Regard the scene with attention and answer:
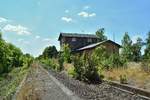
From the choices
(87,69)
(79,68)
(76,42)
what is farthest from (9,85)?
(76,42)

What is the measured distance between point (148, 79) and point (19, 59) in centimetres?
4699

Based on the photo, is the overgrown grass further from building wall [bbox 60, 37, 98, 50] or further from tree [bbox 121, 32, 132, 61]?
tree [bbox 121, 32, 132, 61]

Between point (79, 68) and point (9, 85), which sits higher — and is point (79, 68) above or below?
above

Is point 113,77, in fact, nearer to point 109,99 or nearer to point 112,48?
point 109,99

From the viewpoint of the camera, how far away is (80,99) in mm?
10266

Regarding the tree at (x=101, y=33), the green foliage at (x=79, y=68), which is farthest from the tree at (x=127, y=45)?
the green foliage at (x=79, y=68)

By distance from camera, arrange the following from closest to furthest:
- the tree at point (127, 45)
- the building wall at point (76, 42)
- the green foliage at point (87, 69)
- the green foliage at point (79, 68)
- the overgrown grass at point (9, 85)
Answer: the overgrown grass at point (9, 85) < the green foliage at point (87, 69) < the green foliage at point (79, 68) < the building wall at point (76, 42) < the tree at point (127, 45)

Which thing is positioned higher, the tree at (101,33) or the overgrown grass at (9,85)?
the tree at (101,33)

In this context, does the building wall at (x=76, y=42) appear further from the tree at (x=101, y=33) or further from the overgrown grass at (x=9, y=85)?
the overgrown grass at (x=9, y=85)

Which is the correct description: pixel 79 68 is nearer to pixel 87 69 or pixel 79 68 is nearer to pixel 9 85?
pixel 87 69

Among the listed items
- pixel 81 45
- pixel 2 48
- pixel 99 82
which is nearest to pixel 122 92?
pixel 99 82

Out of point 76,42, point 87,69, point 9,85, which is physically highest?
point 76,42

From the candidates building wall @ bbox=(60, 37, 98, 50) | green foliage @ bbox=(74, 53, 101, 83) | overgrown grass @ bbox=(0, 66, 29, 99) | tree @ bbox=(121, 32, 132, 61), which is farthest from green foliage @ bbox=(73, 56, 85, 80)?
tree @ bbox=(121, 32, 132, 61)

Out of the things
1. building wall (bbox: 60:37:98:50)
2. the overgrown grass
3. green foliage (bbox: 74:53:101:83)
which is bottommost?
the overgrown grass
